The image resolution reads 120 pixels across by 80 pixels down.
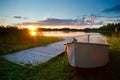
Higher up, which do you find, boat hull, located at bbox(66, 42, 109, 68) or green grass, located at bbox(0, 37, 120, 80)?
boat hull, located at bbox(66, 42, 109, 68)

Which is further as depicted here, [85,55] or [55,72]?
[55,72]

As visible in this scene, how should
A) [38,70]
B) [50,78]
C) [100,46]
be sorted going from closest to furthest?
1. [50,78]
2. [100,46]
3. [38,70]

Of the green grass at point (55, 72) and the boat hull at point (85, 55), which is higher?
the boat hull at point (85, 55)

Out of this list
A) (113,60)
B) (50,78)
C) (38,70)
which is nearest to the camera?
(50,78)

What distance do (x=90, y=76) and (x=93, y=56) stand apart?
876 millimetres

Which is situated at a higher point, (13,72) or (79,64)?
(79,64)

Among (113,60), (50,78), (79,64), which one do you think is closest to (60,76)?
(50,78)

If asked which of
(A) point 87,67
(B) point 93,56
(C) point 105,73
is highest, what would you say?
(B) point 93,56

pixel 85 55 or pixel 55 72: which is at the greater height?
pixel 85 55

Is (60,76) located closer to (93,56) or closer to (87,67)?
(87,67)

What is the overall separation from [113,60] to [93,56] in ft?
8.77

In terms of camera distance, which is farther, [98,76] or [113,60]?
[113,60]

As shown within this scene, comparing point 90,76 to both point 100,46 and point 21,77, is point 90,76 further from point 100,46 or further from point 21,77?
point 21,77

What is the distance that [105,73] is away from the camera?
6.84 meters
